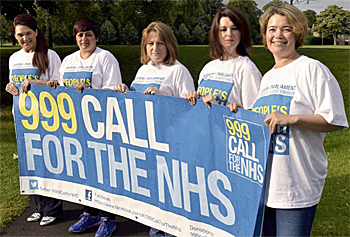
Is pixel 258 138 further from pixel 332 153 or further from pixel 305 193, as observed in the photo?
pixel 332 153

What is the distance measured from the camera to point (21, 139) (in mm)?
5023

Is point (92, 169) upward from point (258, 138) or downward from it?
downward

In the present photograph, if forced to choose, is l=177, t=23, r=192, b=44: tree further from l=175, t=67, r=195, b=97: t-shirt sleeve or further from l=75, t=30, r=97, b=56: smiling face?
l=175, t=67, r=195, b=97: t-shirt sleeve

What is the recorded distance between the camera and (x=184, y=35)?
33.7 meters

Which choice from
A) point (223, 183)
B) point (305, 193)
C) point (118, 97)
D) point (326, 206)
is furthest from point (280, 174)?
point (326, 206)

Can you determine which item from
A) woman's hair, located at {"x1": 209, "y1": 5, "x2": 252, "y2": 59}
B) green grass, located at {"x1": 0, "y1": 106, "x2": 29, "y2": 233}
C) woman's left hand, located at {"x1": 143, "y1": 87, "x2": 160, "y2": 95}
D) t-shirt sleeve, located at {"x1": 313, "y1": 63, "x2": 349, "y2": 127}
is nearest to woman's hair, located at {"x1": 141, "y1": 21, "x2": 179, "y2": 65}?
woman's left hand, located at {"x1": 143, "y1": 87, "x2": 160, "y2": 95}

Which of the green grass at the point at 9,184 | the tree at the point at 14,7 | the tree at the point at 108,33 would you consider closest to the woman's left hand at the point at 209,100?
the green grass at the point at 9,184

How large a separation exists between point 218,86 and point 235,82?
0.15 meters

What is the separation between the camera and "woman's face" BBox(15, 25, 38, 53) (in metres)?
4.75

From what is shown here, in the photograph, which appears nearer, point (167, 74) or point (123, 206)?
point (167, 74)

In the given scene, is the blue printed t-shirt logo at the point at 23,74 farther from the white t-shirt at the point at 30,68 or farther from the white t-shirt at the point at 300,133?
the white t-shirt at the point at 300,133

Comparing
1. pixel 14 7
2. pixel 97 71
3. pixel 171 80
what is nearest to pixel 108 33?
pixel 14 7

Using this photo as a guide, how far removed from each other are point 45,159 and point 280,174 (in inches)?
117

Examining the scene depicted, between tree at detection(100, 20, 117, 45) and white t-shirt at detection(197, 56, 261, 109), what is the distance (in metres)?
28.0
